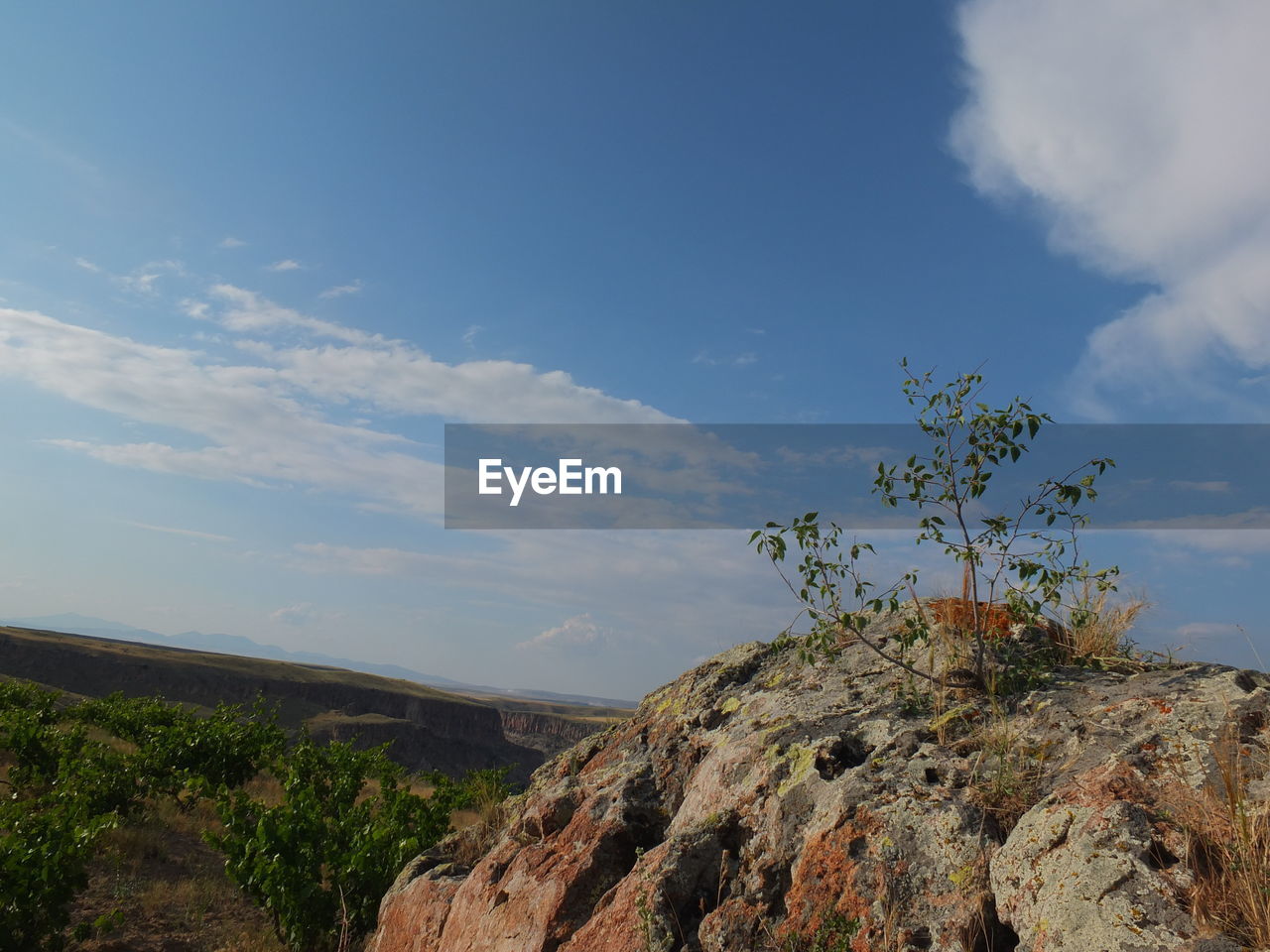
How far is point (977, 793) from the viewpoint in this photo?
14.2 ft

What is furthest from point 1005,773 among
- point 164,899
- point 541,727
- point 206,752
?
point 541,727

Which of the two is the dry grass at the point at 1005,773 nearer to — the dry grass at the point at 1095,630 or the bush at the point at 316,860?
the dry grass at the point at 1095,630

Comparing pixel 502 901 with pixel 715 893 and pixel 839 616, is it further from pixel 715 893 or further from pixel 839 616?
pixel 839 616

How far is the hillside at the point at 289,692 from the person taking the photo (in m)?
93.6

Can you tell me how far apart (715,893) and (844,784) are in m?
1.03

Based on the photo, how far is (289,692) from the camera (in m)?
118

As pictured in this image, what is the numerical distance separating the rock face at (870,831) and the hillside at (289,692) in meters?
85.7

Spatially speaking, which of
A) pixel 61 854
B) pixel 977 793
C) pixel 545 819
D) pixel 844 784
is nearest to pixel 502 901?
pixel 545 819

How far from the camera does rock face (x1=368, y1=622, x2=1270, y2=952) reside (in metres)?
3.54

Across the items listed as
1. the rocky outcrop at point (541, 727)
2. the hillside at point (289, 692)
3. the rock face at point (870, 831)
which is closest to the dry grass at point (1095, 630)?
the rock face at point (870, 831)

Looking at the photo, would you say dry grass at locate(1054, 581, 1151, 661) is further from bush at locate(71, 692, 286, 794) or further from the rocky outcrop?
the rocky outcrop

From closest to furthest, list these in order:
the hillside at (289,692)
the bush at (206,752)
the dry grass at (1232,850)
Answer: the dry grass at (1232,850)
the bush at (206,752)
the hillside at (289,692)

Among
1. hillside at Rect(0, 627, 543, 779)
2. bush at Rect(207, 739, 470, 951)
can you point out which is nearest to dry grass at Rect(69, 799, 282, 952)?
bush at Rect(207, 739, 470, 951)

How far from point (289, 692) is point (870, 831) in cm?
13067
